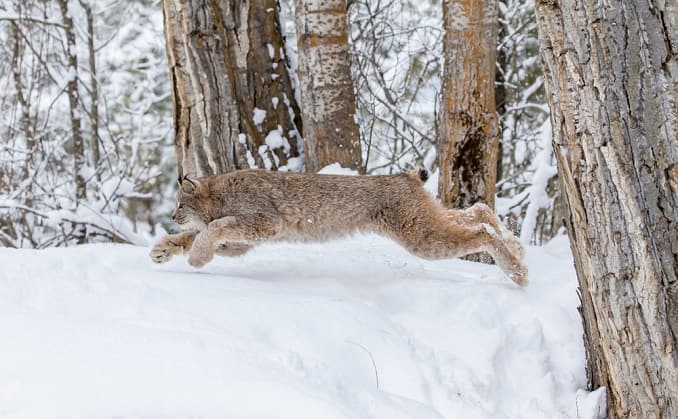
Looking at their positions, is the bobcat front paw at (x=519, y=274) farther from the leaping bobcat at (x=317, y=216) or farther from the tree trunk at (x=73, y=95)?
the tree trunk at (x=73, y=95)

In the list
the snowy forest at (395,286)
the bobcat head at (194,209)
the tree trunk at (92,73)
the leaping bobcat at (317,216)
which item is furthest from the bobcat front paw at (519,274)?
the tree trunk at (92,73)

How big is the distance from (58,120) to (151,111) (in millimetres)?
1537

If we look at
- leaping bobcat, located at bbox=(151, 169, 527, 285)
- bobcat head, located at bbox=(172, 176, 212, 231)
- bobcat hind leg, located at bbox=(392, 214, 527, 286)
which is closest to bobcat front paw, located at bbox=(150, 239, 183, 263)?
leaping bobcat, located at bbox=(151, 169, 527, 285)

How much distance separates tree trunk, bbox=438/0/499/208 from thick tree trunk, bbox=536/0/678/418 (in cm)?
253

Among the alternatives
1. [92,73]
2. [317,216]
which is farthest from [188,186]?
[92,73]

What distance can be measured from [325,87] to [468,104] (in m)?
1.26

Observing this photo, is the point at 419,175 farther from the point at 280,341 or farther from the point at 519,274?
the point at 280,341

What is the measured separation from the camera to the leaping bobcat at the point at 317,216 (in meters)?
5.16

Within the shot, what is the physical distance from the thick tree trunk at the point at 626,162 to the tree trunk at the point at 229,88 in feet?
11.9

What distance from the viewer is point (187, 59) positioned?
6793mm

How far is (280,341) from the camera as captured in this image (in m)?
3.77

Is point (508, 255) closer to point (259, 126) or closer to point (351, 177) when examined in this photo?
point (351, 177)

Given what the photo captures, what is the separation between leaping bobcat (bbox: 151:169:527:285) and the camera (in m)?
5.16

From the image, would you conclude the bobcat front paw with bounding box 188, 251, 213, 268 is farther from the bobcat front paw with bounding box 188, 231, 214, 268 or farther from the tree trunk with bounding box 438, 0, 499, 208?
the tree trunk with bounding box 438, 0, 499, 208
